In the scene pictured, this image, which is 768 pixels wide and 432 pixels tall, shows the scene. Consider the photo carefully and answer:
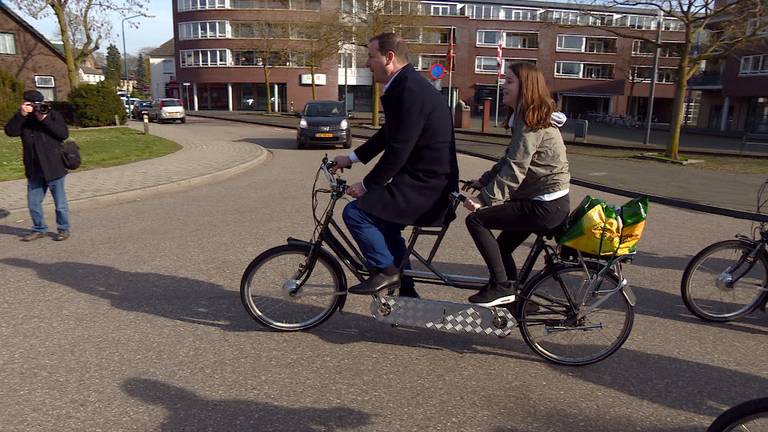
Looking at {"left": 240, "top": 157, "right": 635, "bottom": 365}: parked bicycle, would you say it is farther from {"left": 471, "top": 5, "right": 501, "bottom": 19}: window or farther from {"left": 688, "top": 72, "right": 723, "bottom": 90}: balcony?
Answer: {"left": 471, "top": 5, "right": 501, "bottom": 19}: window

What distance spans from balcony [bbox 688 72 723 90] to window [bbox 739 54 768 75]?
3.48 m

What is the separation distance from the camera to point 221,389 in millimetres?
3301

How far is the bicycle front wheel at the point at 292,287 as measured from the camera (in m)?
4.02

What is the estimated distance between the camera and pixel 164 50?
8988 centimetres

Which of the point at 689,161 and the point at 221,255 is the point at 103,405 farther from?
the point at 689,161

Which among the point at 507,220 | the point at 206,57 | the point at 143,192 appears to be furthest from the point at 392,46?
the point at 206,57

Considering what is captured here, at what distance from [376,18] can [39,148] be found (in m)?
26.1

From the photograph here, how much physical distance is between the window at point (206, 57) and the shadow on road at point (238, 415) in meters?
63.9

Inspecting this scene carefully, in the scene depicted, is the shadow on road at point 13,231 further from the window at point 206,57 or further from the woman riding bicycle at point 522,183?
the window at point 206,57

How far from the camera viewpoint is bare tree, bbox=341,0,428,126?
30.7m

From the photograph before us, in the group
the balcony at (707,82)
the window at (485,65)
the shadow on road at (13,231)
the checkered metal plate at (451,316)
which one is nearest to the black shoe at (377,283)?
the checkered metal plate at (451,316)

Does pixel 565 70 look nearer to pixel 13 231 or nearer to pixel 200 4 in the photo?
pixel 200 4

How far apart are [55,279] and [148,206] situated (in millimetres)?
3919

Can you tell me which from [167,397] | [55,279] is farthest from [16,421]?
[55,279]
